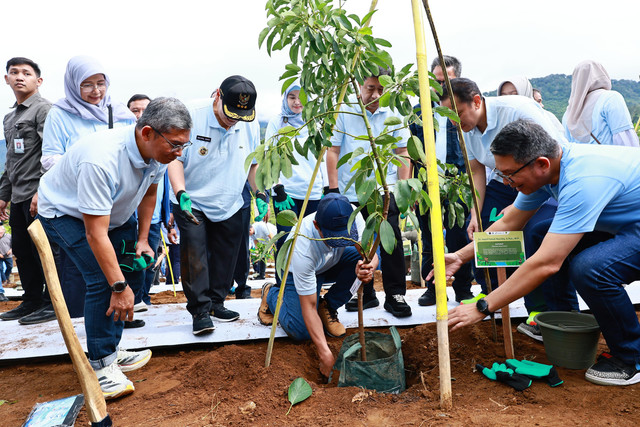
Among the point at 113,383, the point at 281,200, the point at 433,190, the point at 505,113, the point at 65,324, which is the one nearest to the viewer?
the point at 65,324

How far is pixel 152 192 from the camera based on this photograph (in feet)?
7.67

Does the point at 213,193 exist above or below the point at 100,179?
below

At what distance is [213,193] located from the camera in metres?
2.81

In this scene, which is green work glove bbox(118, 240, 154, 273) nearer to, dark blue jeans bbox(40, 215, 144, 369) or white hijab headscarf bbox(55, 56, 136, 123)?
dark blue jeans bbox(40, 215, 144, 369)

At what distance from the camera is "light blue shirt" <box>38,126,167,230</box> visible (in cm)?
182

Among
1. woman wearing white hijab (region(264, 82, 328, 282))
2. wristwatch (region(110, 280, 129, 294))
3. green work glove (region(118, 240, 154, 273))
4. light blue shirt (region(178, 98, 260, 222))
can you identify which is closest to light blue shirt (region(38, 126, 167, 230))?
green work glove (region(118, 240, 154, 273))

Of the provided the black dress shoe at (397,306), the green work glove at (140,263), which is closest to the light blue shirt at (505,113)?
the black dress shoe at (397,306)

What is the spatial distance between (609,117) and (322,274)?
7.03ft

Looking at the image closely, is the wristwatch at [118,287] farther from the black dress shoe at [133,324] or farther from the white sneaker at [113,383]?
the black dress shoe at [133,324]

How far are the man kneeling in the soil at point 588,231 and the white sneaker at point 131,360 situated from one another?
64.0 inches

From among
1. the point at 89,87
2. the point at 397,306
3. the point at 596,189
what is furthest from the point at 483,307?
the point at 89,87

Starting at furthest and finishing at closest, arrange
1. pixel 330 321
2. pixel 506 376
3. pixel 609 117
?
1. pixel 609 117
2. pixel 330 321
3. pixel 506 376

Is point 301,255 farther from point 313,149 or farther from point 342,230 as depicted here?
point 313,149

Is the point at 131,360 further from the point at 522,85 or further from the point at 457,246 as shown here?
the point at 522,85
